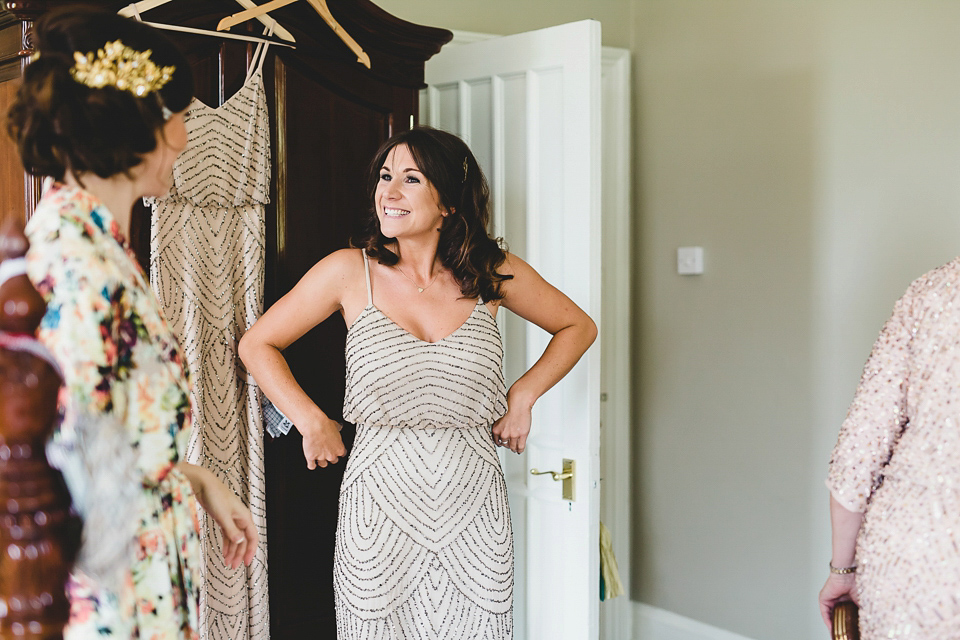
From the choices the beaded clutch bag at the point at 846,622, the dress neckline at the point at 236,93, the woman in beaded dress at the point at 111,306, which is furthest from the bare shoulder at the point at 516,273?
the woman in beaded dress at the point at 111,306

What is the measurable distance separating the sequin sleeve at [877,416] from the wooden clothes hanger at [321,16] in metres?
1.35

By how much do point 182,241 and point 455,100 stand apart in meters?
1.10

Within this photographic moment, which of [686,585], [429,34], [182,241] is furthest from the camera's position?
[686,585]

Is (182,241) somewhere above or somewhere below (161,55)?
below

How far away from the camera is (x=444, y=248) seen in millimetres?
2113

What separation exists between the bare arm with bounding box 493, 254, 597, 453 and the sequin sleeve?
0.82 m

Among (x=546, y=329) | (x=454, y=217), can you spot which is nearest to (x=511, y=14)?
(x=454, y=217)

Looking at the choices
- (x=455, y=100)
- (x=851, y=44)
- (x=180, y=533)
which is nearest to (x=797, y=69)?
(x=851, y=44)

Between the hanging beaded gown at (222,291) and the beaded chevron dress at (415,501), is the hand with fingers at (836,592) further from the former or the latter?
the hanging beaded gown at (222,291)

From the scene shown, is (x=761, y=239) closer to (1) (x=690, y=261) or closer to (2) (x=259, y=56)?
(1) (x=690, y=261)

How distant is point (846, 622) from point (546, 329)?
39.2 inches

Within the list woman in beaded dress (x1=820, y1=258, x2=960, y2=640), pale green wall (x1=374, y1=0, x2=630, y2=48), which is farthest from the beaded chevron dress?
pale green wall (x1=374, y1=0, x2=630, y2=48)

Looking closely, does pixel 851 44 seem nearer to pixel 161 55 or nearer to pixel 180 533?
pixel 161 55

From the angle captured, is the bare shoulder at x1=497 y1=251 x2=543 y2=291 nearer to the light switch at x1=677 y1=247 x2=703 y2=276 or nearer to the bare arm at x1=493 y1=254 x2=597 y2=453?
the bare arm at x1=493 y1=254 x2=597 y2=453
